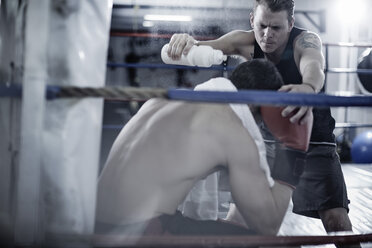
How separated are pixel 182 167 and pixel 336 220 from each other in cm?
68

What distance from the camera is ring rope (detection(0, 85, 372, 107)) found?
61cm

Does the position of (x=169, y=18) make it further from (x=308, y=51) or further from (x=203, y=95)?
(x=203, y=95)

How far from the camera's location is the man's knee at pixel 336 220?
1.26m

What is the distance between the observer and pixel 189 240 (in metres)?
0.68

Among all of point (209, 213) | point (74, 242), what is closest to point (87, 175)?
point (74, 242)

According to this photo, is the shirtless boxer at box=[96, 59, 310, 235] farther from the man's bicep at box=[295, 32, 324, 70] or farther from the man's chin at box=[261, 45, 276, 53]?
the man's chin at box=[261, 45, 276, 53]

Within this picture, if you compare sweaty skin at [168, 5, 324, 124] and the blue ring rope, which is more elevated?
sweaty skin at [168, 5, 324, 124]

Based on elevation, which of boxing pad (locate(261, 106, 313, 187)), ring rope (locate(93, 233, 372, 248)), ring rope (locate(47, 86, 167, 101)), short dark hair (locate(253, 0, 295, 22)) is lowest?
ring rope (locate(93, 233, 372, 248))

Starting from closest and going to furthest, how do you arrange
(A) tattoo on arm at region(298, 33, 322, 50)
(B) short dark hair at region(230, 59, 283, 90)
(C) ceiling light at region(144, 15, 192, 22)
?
(B) short dark hair at region(230, 59, 283, 90) → (A) tattoo on arm at region(298, 33, 322, 50) → (C) ceiling light at region(144, 15, 192, 22)

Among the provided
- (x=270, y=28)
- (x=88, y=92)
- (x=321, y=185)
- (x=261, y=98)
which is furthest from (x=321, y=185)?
(x=88, y=92)

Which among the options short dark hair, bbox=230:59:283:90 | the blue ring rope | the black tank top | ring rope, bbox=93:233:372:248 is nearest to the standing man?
the black tank top

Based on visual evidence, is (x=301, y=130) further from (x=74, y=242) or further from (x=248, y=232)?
(x=74, y=242)

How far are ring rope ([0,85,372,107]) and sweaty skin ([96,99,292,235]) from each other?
0.24m

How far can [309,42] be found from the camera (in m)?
1.44
